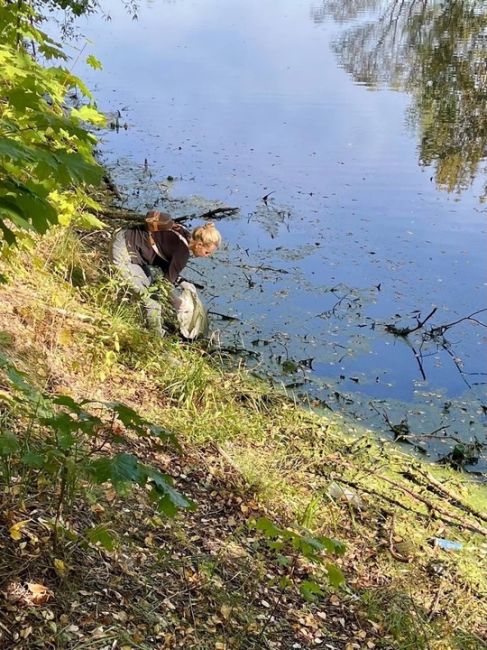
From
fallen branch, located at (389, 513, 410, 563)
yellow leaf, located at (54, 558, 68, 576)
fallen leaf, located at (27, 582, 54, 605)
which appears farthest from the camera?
fallen branch, located at (389, 513, 410, 563)

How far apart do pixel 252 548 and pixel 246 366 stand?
2647 millimetres

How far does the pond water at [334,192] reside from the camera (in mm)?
6035

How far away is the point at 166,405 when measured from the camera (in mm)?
4340

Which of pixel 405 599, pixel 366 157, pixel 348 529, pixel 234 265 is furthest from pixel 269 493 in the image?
pixel 366 157

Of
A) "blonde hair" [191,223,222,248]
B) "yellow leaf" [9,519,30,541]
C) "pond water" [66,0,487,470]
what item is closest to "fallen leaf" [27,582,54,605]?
"yellow leaf" [9,519,30,541]

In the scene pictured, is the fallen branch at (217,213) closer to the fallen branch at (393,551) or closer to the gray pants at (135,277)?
the gray pants at (135,277)

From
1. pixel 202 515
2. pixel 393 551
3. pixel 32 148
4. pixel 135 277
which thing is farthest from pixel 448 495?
pixel 32 148

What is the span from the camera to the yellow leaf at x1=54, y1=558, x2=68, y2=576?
7.39 feet

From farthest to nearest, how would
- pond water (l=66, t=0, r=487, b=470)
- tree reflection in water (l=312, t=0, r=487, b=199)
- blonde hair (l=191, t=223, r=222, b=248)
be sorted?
1. tree reflection in water (l=312, t=0, r=487, b=199)
2. pond water (l=66, t=0, r=487, b=470)
3. blonde hair (l=191, t=223, r=222, b=248)

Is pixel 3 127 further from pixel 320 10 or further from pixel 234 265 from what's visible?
pixel 320 10

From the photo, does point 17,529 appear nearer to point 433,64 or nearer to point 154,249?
point 154,249

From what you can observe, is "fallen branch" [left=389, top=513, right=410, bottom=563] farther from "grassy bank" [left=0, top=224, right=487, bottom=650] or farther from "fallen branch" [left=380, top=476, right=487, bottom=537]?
"fallen branch" [left=380, top=476, right=487, bottom=537]

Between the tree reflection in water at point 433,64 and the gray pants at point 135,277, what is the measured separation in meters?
6.79

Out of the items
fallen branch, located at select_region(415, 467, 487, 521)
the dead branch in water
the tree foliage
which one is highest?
the tree foliage
